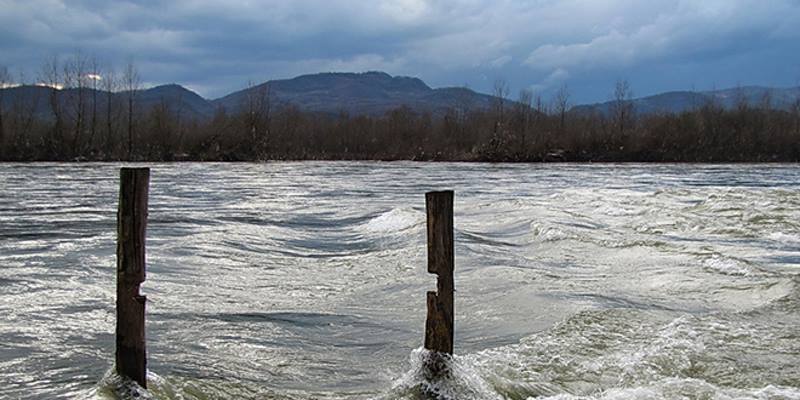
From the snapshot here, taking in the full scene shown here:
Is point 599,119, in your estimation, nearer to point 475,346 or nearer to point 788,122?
point 788,122

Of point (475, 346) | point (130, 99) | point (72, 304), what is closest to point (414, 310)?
point (475, 346)

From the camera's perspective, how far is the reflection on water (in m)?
6.30

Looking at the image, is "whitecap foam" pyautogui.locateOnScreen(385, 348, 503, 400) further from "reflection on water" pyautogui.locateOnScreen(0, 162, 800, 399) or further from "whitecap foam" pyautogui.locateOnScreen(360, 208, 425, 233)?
"whitecap foam" pyautogui.locateOnScreen(360, 208, 425, 233)

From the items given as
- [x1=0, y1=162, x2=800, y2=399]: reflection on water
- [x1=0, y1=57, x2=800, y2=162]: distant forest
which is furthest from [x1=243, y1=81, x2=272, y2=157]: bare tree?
[x1=0, y1=162, x2=800, y2=399]: reflection on water

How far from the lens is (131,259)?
5.35m

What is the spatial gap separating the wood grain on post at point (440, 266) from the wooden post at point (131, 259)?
1994 mm

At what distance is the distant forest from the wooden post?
60.2m

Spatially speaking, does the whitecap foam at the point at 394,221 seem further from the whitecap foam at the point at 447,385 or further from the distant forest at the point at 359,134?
the distant forest at the point at 359,134

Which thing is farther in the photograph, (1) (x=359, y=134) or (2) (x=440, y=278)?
(1) (x=359, y=134)

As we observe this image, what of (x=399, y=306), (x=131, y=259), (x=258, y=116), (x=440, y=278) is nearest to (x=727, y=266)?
(x=399, y=306)

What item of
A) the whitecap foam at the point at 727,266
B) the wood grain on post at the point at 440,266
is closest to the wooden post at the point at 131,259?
the wood grain on post at the point at 440,266

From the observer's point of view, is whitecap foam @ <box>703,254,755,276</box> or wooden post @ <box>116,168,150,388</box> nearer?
wooden post @ <box>116,168,150,388</box>

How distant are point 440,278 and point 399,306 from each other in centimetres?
371

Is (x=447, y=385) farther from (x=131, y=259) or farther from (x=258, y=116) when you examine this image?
(x=258, y=116)
